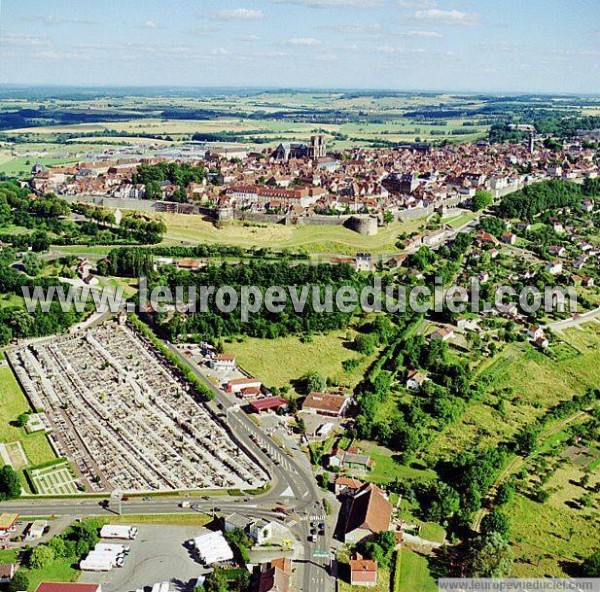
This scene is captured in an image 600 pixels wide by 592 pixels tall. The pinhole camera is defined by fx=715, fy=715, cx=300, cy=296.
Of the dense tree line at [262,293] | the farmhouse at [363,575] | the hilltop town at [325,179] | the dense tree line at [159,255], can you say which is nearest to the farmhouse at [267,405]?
the dense tree line at [262,293]

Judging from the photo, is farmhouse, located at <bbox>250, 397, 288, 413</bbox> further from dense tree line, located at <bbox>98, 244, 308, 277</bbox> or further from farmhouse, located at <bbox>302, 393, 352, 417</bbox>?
dense tree line, located at <bbox>98, 244, 308, 277</bbox>

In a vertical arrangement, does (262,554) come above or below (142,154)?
below

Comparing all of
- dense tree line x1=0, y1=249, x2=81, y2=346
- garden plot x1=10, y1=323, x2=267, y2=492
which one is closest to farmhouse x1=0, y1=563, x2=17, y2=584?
garden plot x1=10, y1=323, x2=267, y2=492

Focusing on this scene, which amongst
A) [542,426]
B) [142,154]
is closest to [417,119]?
[142,154]

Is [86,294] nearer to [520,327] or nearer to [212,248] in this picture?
[212,248]

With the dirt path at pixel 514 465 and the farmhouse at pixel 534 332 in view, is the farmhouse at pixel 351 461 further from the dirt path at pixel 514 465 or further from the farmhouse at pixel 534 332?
the farmhouse at pixel 534 332

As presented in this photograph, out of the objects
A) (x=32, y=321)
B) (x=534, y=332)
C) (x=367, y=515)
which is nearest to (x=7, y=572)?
(x=367, y=515)

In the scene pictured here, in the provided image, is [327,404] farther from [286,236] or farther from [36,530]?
[286,236]
